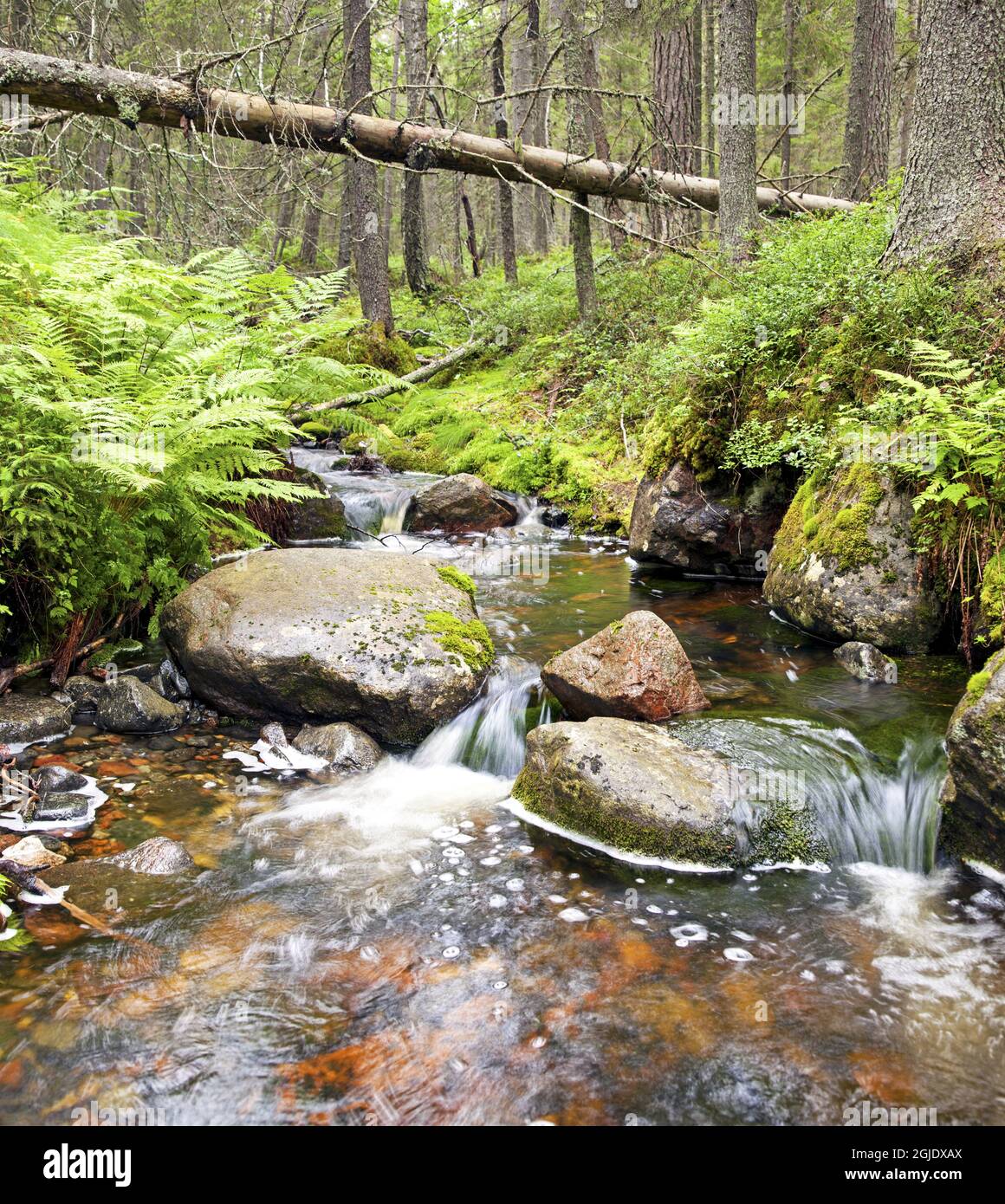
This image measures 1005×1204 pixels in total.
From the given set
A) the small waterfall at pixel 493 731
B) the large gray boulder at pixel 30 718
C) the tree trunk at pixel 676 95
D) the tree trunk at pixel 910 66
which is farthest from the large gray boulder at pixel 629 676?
the tree trunk at pixel 910 66

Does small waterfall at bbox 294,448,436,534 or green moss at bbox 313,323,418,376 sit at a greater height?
green moss at bbox 313,323,418,376

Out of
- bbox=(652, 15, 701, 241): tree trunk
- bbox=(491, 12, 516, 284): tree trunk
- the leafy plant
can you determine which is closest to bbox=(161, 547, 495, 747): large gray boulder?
the leafy plant

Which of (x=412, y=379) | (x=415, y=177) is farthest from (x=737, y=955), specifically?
(x=415, y=177)

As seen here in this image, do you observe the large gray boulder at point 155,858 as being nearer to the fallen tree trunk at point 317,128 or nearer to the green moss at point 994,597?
the green moss at point 994,597

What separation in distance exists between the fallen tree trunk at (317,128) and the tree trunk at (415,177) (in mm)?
4864

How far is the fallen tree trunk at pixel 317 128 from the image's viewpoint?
800 centimetres

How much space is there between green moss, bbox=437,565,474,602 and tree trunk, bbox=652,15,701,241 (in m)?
10.6

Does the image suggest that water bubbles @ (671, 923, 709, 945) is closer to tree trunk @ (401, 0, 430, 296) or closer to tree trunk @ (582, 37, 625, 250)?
tree trunk @ (582, 37, 625, 250)

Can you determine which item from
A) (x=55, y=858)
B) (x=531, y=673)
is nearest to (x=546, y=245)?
(x=531, y=673)

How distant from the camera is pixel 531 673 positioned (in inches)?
234

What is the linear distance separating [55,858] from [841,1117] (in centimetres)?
355

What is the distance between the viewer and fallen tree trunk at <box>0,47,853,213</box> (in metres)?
8.00

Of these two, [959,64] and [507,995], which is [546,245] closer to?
[959,64]

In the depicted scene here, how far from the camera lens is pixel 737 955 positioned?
Result: 344 centimetres
